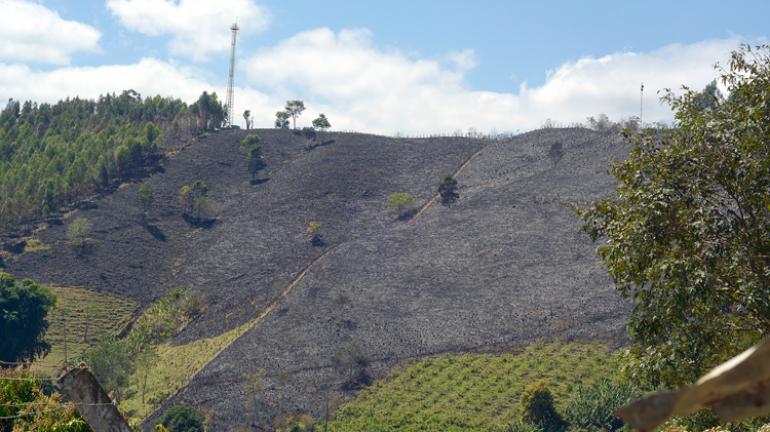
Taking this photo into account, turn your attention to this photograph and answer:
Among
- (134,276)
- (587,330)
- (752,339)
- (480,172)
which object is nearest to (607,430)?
(587,330)

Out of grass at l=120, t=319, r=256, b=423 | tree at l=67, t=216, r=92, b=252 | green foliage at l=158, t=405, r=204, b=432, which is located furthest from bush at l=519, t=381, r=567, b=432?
tree at l=67, t=216, r=92, b=252

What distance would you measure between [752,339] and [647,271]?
2.30 m

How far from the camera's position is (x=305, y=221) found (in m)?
98.0

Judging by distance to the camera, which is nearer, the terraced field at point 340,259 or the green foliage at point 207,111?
the terraced field at point 340,259

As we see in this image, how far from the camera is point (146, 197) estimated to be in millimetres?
101812

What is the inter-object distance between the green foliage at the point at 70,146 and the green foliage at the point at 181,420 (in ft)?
173

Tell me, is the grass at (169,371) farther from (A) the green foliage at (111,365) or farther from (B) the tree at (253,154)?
(B) the tree at (253,154)

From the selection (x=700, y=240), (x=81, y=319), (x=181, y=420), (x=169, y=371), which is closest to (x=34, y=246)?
(x=81, y=319)

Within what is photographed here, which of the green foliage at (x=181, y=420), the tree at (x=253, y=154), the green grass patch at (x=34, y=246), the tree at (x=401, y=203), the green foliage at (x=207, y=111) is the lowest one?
the green foliage at (x=181, y=420)

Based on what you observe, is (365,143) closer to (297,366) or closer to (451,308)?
(451,308)

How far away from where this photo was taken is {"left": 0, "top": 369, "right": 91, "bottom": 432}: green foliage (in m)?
11.9

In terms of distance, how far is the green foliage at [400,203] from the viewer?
323 feet

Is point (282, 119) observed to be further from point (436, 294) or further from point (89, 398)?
point (89, 398)

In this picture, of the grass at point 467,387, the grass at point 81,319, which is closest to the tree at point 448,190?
the grass at point 81,319
